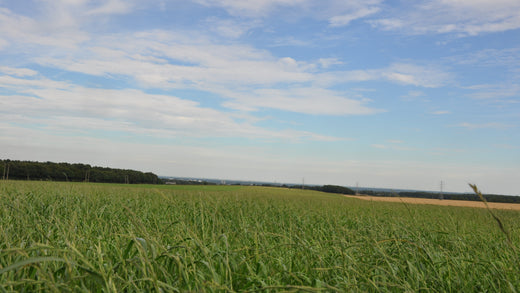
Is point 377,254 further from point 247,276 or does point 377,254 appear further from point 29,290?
point 29,290

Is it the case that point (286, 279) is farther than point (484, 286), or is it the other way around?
point (484, 286)

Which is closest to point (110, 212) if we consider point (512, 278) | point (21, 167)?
point (512, 278)

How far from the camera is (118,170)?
72562 mm

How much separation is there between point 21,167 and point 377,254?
5979cm

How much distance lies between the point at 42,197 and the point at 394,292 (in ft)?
25.1

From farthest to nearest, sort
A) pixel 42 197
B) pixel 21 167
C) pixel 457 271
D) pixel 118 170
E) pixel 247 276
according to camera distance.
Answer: pixel 118 170
pixel 21 167
pixel 42 197
pixel 457 271
pixel 247 276

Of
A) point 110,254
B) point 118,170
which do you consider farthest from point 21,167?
point 110,254

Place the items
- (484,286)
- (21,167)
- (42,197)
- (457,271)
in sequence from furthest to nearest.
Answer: (21,167) → (42,197) → (457,271) → (484,286)

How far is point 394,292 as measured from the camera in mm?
2922

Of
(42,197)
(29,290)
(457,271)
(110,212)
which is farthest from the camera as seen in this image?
(42,197)

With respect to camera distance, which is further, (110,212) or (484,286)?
(110,212)

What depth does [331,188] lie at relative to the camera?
75.9 meters

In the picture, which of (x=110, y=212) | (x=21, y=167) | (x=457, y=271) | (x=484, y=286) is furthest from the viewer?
(x=21, y=167)

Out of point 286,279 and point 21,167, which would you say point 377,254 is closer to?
point 286,279
